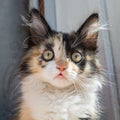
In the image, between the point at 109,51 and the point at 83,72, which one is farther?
the point at 109,51

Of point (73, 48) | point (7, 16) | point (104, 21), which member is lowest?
point (73, 48)

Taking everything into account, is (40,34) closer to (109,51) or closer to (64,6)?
(109,51)

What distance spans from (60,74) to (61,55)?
8 centimetres

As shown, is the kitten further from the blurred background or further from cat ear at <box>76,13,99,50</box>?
the blurred background

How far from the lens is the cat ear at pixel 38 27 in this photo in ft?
3.91

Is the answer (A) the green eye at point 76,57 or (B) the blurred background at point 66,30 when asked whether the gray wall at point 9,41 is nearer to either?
(B) the blurred background at point 66,30

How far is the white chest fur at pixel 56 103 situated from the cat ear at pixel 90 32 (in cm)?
20

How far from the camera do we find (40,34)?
1207 mm

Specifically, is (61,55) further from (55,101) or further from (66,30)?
(66,30)

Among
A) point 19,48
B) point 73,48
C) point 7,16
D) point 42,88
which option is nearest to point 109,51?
point 73,48

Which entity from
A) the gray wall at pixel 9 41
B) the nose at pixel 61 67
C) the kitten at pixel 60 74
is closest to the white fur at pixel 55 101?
the kitten at pixel 60 74

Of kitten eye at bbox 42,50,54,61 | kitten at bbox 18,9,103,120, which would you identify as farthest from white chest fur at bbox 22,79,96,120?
kitten eye at bbox 42,50,54,61

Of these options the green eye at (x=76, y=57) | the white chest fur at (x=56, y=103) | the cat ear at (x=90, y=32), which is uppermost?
the cat ear at (x=90, y=32)

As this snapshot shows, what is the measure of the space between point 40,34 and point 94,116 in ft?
1.23
